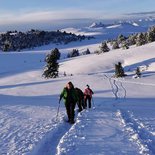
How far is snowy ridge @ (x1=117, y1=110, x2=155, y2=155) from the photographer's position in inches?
511

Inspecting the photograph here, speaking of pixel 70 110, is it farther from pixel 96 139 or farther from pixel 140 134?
pixel 96 139

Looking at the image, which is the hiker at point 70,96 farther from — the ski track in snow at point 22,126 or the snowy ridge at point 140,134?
the snowy ridge at point 140,134

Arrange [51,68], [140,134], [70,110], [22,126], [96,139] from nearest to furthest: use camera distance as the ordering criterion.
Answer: [96,139], [140,134], [22,126], [70,110], [51,68]

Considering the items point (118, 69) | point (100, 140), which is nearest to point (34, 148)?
point (100, 140)

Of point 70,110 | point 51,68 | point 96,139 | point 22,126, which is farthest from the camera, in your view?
point 51,68

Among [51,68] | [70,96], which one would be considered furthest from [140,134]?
[51,68]

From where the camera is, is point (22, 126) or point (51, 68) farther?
point (51, 68)

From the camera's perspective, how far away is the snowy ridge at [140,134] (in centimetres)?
1299

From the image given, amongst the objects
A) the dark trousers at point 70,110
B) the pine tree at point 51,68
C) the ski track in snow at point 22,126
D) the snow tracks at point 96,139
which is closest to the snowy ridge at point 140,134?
the snow tracks at point 96,139

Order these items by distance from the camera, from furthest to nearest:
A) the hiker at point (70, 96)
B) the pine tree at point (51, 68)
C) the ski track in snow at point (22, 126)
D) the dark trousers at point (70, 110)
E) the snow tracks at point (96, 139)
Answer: the pine tree at point (51, 68)
the hiker at point (70, 96)
the dark trousers at point (70, 110)
the ski track in snow at point (22, 126)
the snow tracks at point (96, 139)

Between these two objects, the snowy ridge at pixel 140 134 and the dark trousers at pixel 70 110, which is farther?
the dark trousers at pixel 70 110

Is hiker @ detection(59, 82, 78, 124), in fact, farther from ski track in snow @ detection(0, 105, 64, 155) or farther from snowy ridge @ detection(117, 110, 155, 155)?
A: snowy ridge @ detection(117, 110, 155, 155)

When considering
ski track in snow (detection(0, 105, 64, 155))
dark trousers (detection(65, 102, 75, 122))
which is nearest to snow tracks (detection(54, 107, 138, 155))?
dark trousers (detection(65, 102, 75, 122))

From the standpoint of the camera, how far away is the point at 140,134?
51.3 feet
